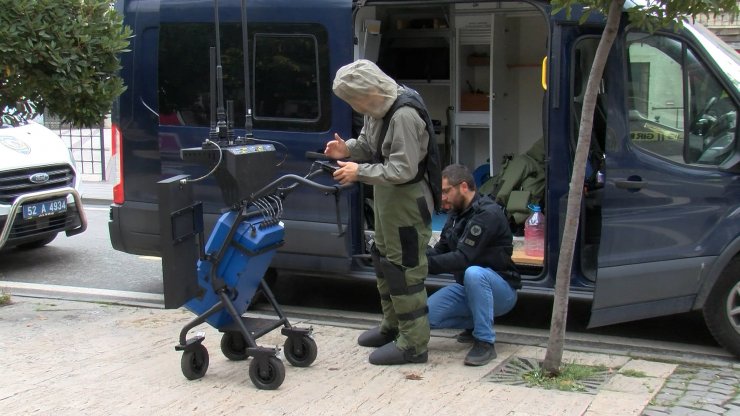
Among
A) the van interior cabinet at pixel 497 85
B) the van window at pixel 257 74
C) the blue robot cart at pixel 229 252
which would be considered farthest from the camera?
the van interior cabinet at pixel 497 85

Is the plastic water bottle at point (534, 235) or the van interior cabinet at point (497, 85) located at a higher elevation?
the van interior cabinet at point (497, 85)

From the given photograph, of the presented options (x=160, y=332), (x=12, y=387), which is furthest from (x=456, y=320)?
(x=12, y=387)

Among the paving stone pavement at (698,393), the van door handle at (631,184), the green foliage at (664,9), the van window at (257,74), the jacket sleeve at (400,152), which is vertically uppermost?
the green foliage at (664,9)

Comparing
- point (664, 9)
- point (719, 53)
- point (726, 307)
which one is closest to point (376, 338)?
point (726, 307)

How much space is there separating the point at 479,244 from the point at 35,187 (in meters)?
4.98

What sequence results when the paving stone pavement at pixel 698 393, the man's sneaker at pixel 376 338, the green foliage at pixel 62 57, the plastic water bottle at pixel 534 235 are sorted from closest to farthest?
the paving stone pavement at pixel 698 393 < the man's sneaker at pixel 376 338 < the green foliage at pixel 62 57 < the plastic water bottle at pixel 534 235

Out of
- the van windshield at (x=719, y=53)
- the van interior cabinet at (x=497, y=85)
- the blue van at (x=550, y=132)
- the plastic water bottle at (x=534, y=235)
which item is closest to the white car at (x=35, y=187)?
the blue van at (x=550, y=132)

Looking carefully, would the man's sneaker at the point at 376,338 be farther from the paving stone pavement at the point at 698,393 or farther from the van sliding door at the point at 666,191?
the paving stone pavement at the point at 698,393

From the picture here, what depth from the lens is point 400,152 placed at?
15.9 feet

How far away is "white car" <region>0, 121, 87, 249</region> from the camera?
8.09 meters

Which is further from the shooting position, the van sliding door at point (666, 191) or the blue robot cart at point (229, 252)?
the van sliding door at point (666, 191)

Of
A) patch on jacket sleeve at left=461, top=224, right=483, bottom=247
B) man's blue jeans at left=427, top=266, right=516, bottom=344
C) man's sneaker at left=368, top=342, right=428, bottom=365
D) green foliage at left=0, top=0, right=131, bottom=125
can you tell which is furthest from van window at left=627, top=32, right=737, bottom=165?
green foliage at left=0, top=0, right=131, bottom=125

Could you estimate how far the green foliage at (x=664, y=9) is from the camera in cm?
439

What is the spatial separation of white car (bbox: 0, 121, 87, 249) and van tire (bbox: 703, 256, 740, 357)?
236 inches
